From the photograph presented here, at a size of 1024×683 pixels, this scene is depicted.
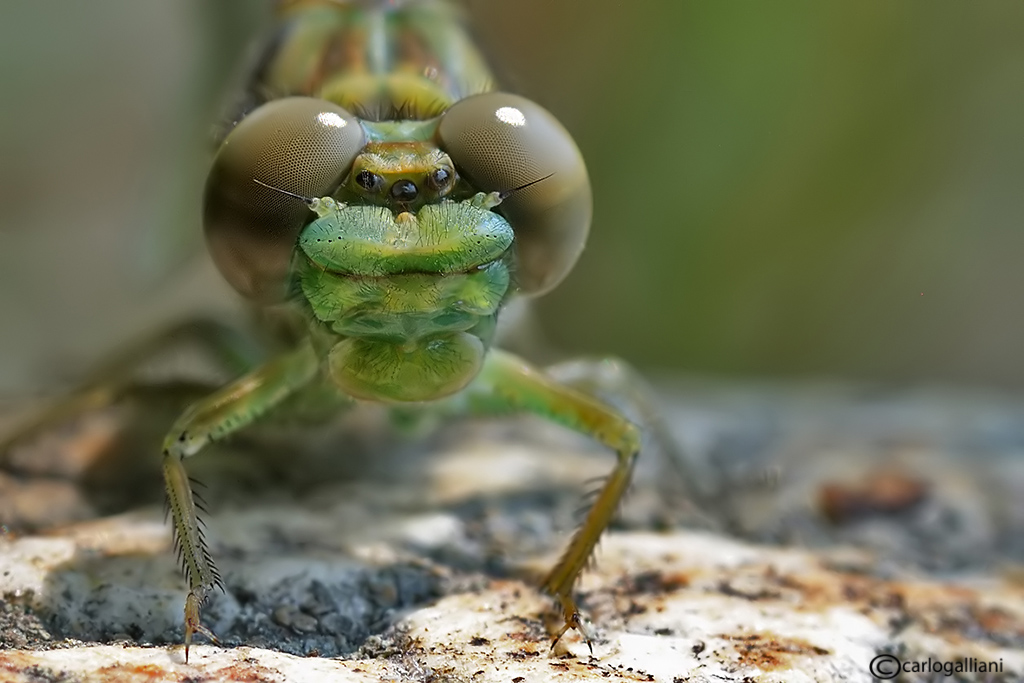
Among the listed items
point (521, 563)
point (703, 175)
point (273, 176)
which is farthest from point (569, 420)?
point (703, 175)

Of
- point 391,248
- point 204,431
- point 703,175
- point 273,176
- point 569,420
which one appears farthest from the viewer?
point 703,175

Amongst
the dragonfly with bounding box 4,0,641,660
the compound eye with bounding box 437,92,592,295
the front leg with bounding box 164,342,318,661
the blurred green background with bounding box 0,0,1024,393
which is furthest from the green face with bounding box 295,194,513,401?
the blurred green background with bounding box 0,0,1024,393

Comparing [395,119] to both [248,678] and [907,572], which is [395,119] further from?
[907,572]

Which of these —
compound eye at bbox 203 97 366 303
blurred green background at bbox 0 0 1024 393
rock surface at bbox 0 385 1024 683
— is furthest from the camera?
blurred green background at bbox 0 0 1024 393

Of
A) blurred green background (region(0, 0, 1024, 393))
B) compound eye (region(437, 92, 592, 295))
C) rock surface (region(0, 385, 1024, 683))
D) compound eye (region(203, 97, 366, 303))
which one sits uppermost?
blurred green background (region(0, 0, 1024, 393))

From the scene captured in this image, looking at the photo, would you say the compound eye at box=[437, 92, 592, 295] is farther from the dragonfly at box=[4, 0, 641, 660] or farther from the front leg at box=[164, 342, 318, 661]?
the front leg at box=[164, 342, 318, 661]

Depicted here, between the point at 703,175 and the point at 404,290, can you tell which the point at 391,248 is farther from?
the point at 703,175

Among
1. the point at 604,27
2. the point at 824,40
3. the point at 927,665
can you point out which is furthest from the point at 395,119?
the point at 824,40
